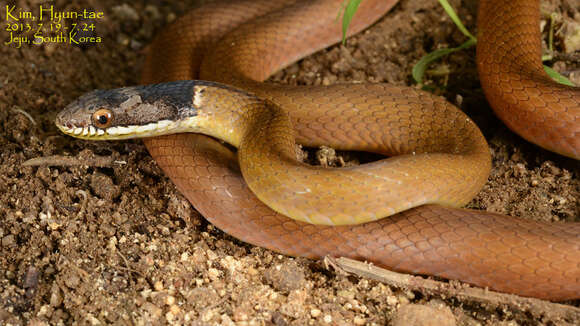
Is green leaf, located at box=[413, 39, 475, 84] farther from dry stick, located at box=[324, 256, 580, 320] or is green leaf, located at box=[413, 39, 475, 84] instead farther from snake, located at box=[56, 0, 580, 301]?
dry stick, located at box=[324, 256, 580, 320]

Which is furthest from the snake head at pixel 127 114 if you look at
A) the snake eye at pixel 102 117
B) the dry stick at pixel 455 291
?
the dry stick at pixel 455 291

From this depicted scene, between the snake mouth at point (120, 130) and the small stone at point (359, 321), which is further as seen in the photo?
the snake mouth at point (120, 130)

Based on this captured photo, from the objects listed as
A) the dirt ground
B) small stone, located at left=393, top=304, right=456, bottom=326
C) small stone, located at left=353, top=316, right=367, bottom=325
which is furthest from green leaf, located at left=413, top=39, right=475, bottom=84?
small stone, located at left=353, top=316, right=367, bottom=325

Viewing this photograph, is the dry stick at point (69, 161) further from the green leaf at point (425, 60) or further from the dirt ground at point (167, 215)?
the green leaf at point (425, 60)

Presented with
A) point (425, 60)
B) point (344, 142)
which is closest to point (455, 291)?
point (344, 142)

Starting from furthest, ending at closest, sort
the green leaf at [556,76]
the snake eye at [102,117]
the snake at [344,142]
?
the green leaf at [556,76]
the snake eye at [102,117]
the snake at [344,142]

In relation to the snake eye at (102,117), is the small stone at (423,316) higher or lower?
lower
